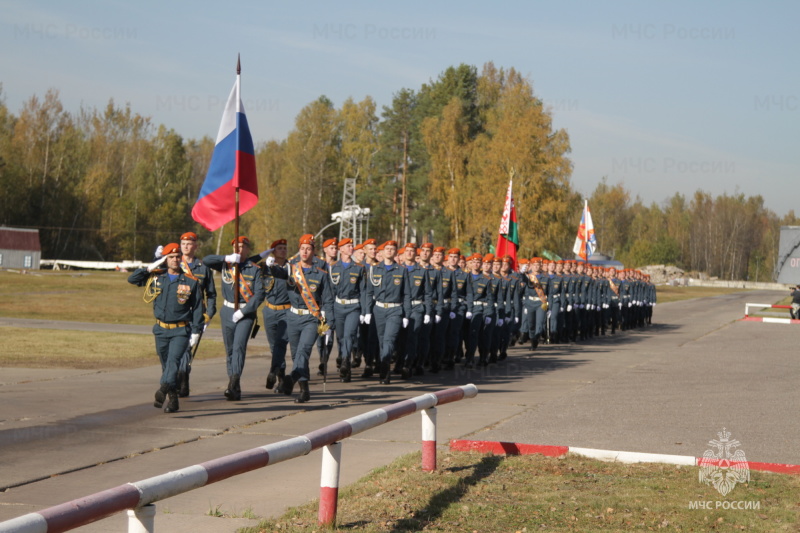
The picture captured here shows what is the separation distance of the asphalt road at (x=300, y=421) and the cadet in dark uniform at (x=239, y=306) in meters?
0.44

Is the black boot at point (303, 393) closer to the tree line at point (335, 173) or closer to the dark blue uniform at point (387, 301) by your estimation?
the dark blue uniform at point (387, 301)

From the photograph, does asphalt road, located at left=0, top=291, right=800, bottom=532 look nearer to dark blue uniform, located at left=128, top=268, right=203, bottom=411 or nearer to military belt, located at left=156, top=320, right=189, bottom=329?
dark blue uniform, located at left=128, top=268, right=203, bottom=411

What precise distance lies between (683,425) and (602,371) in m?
7.04

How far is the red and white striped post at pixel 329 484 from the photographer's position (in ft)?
19.1

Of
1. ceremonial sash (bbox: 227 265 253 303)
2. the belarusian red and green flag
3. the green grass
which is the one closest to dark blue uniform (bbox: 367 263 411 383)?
ceremonial sash (bbox: 227 265 253 303)

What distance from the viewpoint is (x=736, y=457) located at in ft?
27.9

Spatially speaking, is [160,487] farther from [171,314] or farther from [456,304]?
[456,304]

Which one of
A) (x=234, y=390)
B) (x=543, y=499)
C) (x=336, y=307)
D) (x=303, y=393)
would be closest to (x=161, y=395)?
(x=234, y=390)

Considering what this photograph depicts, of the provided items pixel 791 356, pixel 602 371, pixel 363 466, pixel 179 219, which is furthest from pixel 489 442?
pixel 179 219

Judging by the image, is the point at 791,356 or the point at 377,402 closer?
the point at 377,402

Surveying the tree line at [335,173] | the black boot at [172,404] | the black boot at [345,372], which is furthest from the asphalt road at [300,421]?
the tree line at [335,173]

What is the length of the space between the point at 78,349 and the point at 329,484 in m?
13.7

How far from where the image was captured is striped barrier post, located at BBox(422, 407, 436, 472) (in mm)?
7520

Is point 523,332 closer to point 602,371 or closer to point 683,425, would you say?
point 602,371
